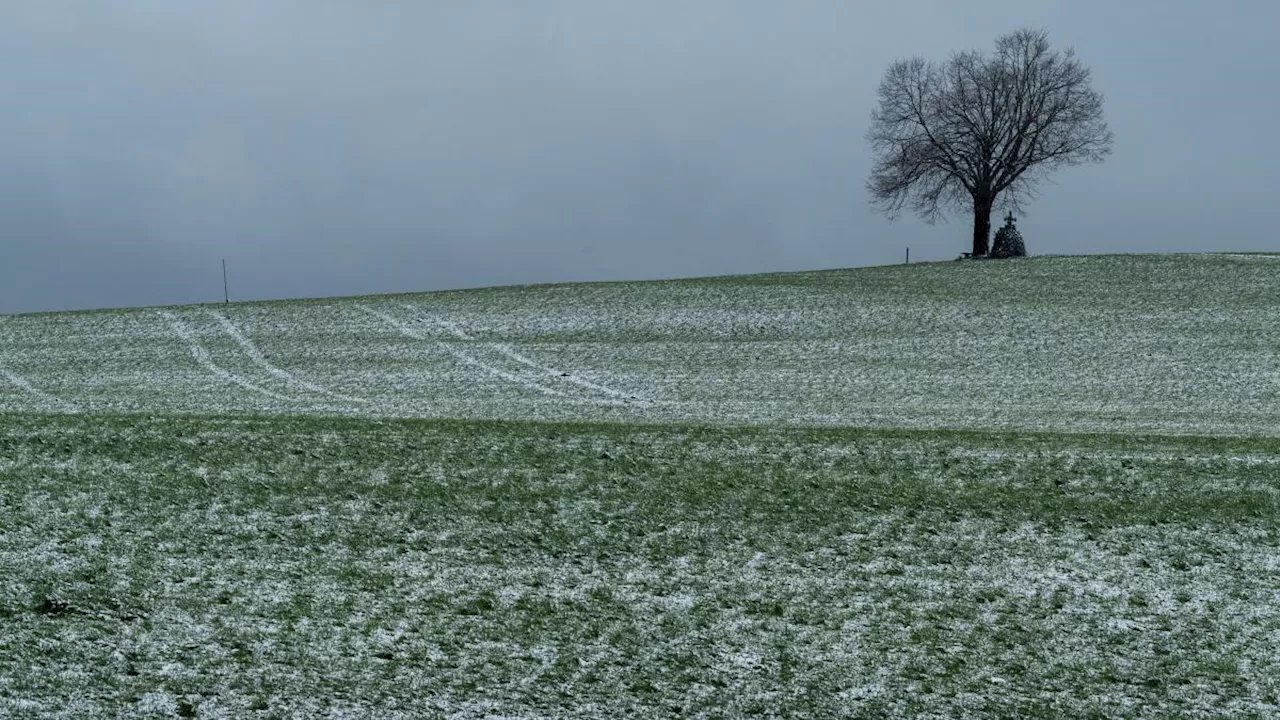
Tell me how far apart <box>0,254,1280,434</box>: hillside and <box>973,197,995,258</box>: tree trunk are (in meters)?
11.2

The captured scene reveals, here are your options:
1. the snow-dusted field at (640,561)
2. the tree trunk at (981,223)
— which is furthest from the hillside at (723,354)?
the tree trunk at (981,223)

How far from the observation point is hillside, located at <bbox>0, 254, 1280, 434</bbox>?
26.8 metres

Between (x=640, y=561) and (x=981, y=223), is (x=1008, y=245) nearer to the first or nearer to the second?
(x=981, y=223)

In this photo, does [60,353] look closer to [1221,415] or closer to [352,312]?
[352,312]

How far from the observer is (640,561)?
12680 mm

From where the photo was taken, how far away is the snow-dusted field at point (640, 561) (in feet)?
31.3

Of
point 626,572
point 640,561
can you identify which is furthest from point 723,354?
point 626,572

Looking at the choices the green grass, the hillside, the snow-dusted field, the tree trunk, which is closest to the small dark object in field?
the tree trunk

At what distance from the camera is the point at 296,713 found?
8906 mm

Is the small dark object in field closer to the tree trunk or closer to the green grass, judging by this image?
the tree trunk

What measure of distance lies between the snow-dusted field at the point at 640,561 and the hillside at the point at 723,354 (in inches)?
22.8

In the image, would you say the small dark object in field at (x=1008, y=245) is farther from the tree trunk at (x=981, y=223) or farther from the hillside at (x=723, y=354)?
the hillside at (x=723, y=354)

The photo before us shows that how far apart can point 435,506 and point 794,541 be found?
13.3 feet

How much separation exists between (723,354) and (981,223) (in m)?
29.1
